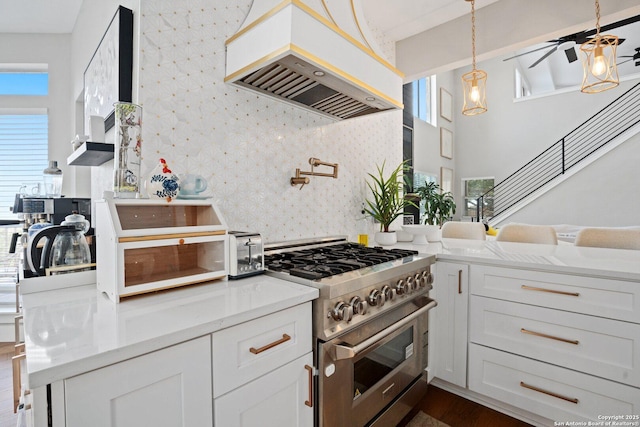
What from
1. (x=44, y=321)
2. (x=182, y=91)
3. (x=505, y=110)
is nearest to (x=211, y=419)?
(x=44, y=321)

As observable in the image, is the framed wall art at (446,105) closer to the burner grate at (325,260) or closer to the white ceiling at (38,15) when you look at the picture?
the burner grate at (325,260)

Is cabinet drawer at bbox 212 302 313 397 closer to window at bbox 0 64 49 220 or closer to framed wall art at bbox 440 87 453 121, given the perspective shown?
window at bbox 0 64 49 220

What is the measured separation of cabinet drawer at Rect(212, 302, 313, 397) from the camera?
34.7 inches

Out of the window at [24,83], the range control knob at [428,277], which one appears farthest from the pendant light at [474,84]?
the window at [24,83]

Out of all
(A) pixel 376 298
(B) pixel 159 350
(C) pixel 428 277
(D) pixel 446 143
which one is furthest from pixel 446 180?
(B) pixel 159 350

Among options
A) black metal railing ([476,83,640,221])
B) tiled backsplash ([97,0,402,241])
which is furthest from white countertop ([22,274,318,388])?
black metal railing ([476,83,640,221])

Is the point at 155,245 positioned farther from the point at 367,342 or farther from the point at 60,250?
the point at 367,342

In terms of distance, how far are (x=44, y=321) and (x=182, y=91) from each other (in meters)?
1.05

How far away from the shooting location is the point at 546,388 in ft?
5.08

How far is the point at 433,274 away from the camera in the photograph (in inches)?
74.0

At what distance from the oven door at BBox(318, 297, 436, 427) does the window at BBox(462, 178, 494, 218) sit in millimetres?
7412

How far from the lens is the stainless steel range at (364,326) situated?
1.16 m

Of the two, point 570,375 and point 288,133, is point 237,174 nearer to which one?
point 288,133

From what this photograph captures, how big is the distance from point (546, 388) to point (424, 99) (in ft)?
22.1
